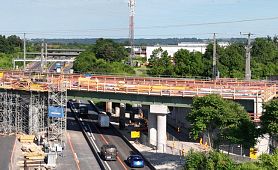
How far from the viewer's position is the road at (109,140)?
4277 cm

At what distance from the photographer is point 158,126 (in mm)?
49406

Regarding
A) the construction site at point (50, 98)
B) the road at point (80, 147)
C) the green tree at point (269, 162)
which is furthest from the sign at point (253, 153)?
the green tree at point (269, 162)

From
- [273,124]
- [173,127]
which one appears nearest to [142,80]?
[173,127]

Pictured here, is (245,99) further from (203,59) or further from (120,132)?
(203,59)

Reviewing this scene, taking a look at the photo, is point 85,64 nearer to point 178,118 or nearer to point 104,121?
point 178,118

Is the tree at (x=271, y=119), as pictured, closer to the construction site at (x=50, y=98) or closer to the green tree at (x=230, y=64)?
the construction site at (x=50, y=98)

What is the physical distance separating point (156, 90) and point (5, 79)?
1900 cm

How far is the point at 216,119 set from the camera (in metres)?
37.4

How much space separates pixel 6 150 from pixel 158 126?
1471 centimetres

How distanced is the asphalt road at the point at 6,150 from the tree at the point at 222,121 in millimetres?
16036

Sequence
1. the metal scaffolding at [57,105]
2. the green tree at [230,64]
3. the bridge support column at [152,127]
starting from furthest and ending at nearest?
the green tree at [230,64] < the metal scaffolding at [57,105] < the bridge support column at [152,127]

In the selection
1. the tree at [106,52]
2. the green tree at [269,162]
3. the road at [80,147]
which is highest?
the tree at [106,52]

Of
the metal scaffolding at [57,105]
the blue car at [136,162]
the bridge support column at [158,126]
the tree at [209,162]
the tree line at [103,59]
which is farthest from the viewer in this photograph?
the tree line at [103,59]

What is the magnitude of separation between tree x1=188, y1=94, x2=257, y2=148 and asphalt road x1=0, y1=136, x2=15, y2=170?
16.0 meters
